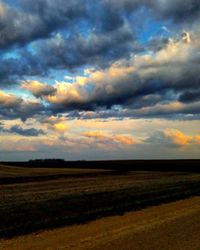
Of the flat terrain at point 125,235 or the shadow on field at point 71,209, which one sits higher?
the shadow on field at point 71,209

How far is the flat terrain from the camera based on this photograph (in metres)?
11.3

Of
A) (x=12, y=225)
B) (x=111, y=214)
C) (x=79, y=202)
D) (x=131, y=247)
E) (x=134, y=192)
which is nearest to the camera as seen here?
(x=131, y=247)

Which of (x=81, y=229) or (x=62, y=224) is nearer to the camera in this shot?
(x=81, y=229)

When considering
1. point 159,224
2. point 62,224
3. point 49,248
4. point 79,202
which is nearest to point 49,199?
point 79,202

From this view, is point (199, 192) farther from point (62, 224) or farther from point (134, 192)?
point (62, 224)

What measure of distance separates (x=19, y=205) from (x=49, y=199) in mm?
2788

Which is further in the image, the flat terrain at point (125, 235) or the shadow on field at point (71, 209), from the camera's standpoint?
the shadow on field at point (71, 209)

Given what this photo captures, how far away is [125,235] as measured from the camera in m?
12.8

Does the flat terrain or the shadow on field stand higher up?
the shadow on field

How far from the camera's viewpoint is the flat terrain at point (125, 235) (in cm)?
1133

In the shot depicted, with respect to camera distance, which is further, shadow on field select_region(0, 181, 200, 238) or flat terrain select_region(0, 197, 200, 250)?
shadow on field select_region(0, 181, 200, 238)

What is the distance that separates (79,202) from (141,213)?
13.5 feet

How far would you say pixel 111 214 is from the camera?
1772cm

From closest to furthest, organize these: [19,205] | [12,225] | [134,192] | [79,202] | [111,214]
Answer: [12,225]
[111,214]
[19,205]
[79,202]
[134,192]
